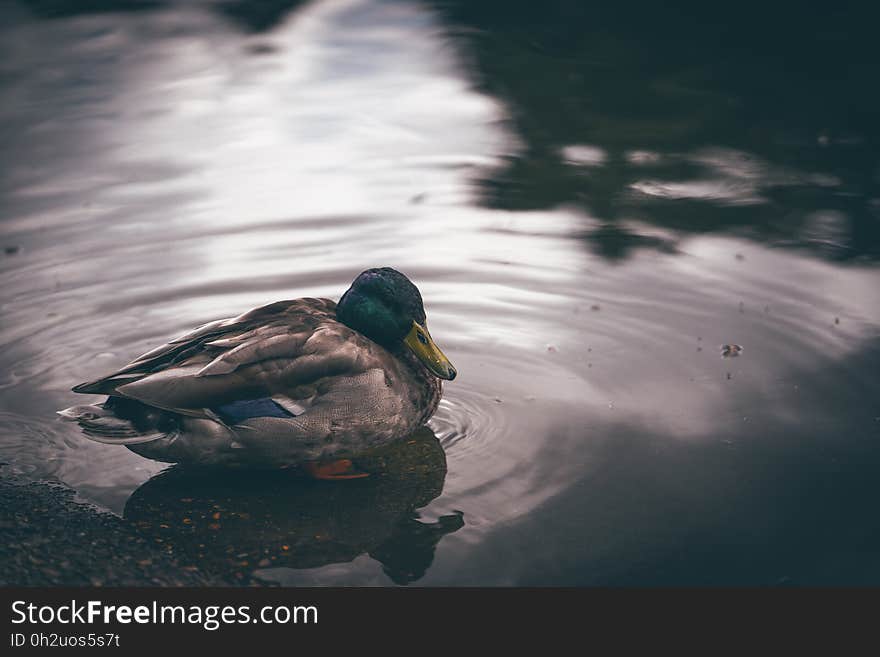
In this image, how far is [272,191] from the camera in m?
8.43

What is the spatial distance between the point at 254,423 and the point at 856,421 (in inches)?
110

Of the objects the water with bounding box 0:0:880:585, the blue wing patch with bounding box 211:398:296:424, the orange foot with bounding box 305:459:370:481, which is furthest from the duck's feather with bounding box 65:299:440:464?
the water with bounding box 0:0:880:585

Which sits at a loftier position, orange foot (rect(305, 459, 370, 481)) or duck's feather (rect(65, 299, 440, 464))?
duck's feather (rect(65, 299, 440, 464))

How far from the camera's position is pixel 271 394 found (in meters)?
4.48

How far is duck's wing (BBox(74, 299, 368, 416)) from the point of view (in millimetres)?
4379

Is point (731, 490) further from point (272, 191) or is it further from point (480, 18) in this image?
point (480, 18)

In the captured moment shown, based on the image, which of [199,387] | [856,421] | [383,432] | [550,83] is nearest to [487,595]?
[383,432]

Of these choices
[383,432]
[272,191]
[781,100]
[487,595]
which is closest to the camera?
[487,595]

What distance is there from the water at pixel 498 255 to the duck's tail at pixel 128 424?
27 cm

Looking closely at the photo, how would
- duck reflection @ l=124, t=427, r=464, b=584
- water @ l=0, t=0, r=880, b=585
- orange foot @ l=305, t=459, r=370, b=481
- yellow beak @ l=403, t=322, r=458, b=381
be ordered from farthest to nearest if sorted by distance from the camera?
yellow beak @ l=403, t=322, r=458, b=381, orange foot @ l=305, t=459, r=370, b=481, water @ l=0, t=0, r=880, b=585, duck reflection @ l=124, t=427, r=464, b=584

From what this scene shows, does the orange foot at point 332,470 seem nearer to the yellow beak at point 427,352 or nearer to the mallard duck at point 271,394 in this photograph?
the mallard duck at point 271,394

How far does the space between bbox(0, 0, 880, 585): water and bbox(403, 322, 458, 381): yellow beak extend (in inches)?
14.4

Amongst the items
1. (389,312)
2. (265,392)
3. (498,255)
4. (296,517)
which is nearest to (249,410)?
(265,392)

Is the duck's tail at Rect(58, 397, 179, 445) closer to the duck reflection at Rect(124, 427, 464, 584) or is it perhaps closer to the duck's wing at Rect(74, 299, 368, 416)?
the duck's wing at Rect(74, 299, 368, 416)
